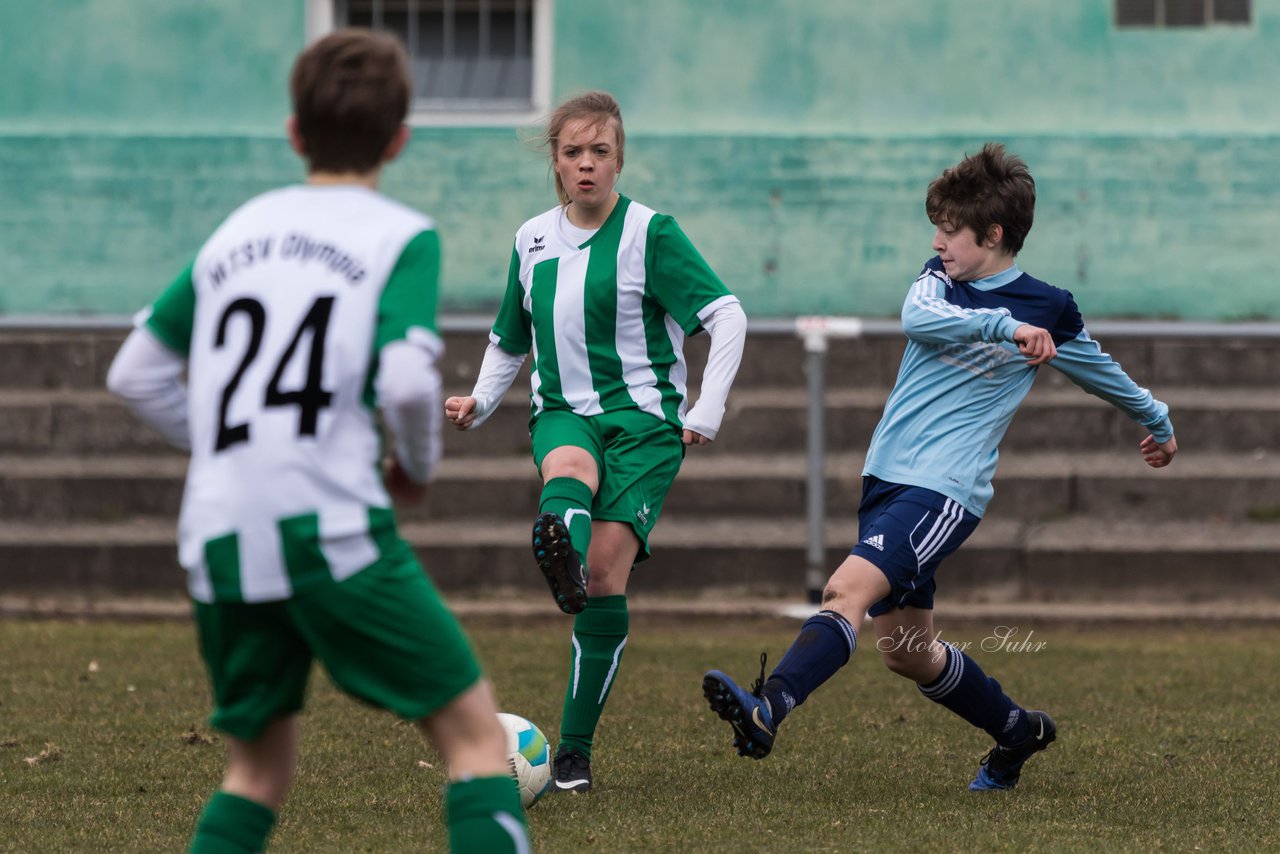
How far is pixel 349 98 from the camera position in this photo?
295 cm

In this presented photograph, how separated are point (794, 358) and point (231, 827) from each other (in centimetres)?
750

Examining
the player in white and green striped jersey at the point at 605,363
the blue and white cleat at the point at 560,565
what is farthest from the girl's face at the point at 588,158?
the blue and white cleat at the point at 560,565

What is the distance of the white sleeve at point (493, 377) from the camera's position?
507 centimetres

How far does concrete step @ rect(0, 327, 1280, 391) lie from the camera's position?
10086 mm

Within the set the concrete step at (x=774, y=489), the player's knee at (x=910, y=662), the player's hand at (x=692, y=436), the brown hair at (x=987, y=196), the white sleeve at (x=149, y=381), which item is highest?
the brown hair at (x=987, y=196)

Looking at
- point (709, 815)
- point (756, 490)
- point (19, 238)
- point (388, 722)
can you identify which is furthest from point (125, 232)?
point (709, 815)

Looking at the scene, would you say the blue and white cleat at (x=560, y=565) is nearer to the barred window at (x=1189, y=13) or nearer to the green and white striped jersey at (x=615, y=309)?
the green and white striped jersey at (x=615, y=309)

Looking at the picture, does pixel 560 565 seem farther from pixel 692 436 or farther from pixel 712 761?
pixel 712 761

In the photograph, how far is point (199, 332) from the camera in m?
2.98

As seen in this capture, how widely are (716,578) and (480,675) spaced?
19.4 ft

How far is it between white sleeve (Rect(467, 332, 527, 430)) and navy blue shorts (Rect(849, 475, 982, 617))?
1162 mm

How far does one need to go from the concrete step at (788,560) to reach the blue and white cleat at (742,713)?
4.60m

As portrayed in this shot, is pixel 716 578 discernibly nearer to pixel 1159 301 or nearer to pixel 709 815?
pixel 1159 301

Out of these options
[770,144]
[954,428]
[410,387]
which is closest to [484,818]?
[410,387]
